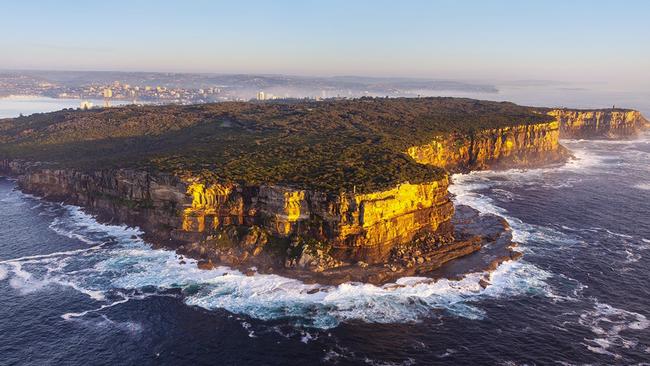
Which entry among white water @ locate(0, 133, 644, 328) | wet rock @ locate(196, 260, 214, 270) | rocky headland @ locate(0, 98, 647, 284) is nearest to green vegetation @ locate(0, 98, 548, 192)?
rocky headland @ locate(0, 98, 647, 284)

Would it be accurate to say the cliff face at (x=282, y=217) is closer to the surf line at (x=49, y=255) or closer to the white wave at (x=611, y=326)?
the surf line at (x=49, y=255)

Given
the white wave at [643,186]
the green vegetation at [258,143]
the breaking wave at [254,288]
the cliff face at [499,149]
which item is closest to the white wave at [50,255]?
the breaking wave at [254,288]

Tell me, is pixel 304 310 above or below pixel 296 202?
below

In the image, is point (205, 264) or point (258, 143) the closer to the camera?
point (205, 264)

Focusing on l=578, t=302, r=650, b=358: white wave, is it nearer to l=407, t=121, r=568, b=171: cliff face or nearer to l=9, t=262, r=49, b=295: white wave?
l=407, t=121, r=568, b=171: cliff face

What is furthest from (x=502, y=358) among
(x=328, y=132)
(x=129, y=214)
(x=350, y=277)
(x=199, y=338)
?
(x=328, y=132)

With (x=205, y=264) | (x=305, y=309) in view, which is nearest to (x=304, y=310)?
(x=305, y=309)

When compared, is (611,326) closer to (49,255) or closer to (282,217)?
(282,217)

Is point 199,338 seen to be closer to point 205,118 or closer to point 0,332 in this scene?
point 0,332
